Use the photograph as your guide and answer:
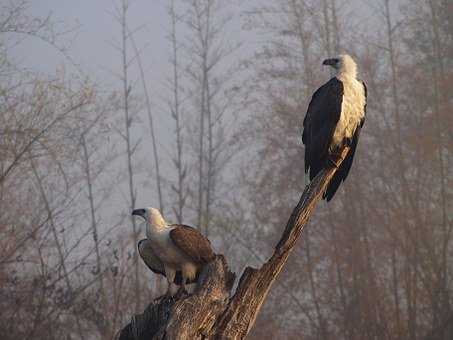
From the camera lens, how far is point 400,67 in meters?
9.98

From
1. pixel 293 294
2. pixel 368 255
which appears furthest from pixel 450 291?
pixel 293 294

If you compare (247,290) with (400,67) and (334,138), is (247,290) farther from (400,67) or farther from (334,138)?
(400,67)

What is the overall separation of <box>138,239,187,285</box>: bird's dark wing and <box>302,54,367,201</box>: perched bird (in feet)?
3.44

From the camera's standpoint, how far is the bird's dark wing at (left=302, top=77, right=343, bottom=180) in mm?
3848

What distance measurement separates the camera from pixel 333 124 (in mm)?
3854

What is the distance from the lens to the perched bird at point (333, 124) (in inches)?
152

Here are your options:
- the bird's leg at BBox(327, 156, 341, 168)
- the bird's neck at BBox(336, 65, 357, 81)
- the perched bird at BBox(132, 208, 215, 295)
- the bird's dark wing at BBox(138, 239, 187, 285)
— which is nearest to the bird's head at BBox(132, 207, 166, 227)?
the perched bird at BBox(132, 208, 215, 295)

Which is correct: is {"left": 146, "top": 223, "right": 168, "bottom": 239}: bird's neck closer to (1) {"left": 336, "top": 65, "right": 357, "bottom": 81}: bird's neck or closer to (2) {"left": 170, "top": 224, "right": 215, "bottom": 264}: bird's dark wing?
(2) {"left": 170, "top": 224, "right": 215, "bottom": 264}: bird's dark wing

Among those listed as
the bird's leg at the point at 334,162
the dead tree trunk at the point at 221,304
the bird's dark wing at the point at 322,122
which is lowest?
the dead tree trunk at the point at 221,304

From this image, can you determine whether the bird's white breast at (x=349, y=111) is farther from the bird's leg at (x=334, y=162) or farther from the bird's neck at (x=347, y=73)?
the bird's leg at (x=334, y=162)

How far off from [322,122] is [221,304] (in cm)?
127

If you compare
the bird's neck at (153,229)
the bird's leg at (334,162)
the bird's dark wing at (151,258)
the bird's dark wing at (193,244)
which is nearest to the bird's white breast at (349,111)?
the bird's leg at (334,162)

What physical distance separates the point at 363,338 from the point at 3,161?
5415 mm

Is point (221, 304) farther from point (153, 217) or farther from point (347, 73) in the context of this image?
point (347, 73)
